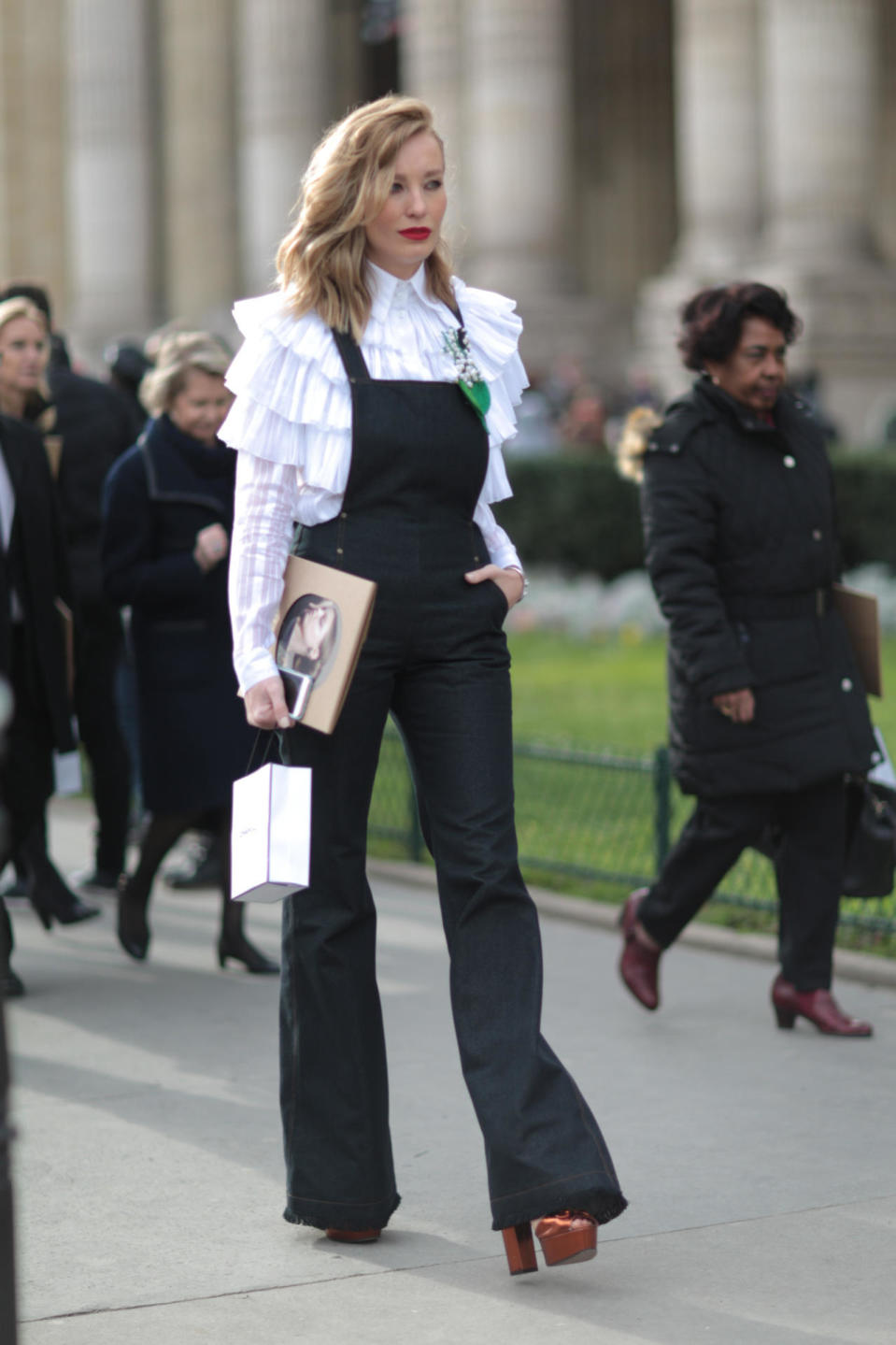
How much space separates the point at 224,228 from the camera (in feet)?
124

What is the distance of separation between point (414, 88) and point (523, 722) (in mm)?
18791

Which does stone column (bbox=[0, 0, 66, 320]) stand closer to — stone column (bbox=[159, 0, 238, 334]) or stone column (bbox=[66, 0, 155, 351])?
stone column (bbox=[159, 0, 238, 334])

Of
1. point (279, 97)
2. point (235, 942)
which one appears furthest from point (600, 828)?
point (279, 97)

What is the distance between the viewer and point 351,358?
4.30m

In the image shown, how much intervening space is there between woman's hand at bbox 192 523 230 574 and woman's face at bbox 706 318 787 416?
1.72 meters

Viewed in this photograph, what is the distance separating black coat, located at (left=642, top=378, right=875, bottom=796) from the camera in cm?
593

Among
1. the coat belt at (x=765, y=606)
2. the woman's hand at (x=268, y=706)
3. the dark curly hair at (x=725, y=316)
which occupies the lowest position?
the coat belt at (x=765, y=606)

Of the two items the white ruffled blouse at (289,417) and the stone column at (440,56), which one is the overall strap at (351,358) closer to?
the white ruffled blouse at (289,417)

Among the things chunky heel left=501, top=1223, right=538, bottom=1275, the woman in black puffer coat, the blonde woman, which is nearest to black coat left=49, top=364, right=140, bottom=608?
the woman in black puffer coat

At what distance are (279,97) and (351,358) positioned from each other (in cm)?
2954

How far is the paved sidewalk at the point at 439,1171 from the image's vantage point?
4098 millimetres

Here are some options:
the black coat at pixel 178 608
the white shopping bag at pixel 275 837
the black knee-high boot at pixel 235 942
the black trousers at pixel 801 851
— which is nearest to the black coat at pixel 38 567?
the black coat at pixel 178 608

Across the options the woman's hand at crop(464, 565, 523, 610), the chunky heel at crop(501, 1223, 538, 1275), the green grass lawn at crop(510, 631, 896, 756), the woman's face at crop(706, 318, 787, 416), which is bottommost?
the green grass lawn at crop(510, 631, 896, 756)

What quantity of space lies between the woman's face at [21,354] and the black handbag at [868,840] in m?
2.87
